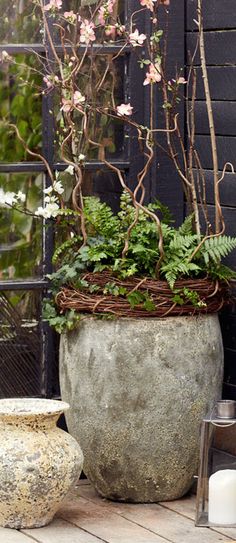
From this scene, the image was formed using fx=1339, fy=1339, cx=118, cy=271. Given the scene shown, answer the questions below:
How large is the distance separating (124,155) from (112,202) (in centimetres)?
18

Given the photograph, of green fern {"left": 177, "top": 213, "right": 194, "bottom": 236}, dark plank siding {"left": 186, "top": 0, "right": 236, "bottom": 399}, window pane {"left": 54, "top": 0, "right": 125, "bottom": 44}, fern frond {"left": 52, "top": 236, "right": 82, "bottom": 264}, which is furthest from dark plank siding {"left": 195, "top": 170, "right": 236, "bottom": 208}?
window pane {"left": 54, "top": 0, "right": 125, "bottom": 44}

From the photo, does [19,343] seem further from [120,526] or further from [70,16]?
[70,16]

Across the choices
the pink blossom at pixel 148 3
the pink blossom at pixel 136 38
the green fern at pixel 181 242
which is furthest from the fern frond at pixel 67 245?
the pink blossom at pixel 148 3

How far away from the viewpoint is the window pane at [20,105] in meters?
4.83

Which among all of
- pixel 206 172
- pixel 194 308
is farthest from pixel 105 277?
pixel 206 172

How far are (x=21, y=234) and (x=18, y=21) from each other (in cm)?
77

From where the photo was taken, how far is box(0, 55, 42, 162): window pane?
4832 millimetres

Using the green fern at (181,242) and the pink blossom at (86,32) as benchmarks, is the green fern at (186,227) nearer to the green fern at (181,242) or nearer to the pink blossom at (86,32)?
the green fern at (181,242)

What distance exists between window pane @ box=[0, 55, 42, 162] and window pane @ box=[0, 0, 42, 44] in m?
0.07

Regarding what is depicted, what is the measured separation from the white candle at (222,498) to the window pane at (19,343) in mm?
915

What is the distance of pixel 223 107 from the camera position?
474cm

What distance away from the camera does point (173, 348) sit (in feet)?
14.6

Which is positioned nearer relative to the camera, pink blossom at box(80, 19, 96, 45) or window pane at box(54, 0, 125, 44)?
pink blossom at box(80, 19, 96, 45)

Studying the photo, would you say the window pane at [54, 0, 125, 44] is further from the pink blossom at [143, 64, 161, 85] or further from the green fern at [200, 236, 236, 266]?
the green fern at [200, 236, 236, 266]
